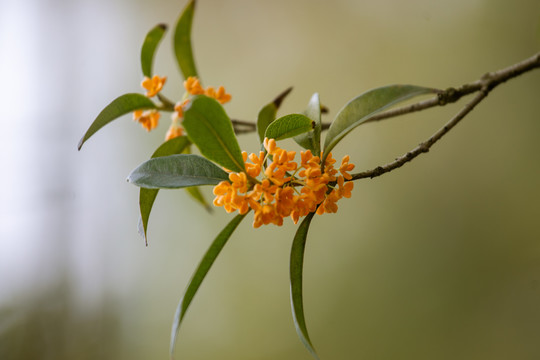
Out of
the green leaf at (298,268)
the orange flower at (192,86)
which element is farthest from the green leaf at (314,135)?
the orange flower at (192,86)

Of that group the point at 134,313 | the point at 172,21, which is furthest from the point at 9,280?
the point at 172,21

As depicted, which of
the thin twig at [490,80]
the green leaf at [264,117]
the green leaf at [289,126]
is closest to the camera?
the thin twig at [490,80]

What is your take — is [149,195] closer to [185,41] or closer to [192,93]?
[192,93]

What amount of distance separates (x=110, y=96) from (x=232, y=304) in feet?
3.63

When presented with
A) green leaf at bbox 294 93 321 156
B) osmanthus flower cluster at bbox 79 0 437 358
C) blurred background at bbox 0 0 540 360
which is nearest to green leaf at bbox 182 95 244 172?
osmanthus flower cluster at bbox 79 0 437 358

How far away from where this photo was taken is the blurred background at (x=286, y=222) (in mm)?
993

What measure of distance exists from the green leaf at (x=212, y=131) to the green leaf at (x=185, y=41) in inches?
17.4

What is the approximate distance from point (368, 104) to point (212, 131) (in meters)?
0.22

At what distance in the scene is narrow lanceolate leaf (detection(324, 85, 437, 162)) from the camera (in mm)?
459

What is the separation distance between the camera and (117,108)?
2.04ft

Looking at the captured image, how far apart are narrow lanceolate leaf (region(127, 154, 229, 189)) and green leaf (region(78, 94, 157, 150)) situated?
0.46 ft

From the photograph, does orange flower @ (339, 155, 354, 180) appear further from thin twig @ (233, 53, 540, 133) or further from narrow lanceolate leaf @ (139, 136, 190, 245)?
narrow lanceolate leaf @ (139, 136, 190, 245)

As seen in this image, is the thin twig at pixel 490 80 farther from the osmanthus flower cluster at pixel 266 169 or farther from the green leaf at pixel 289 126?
the green leaf at pixel 289 126

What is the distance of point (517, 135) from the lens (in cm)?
97
